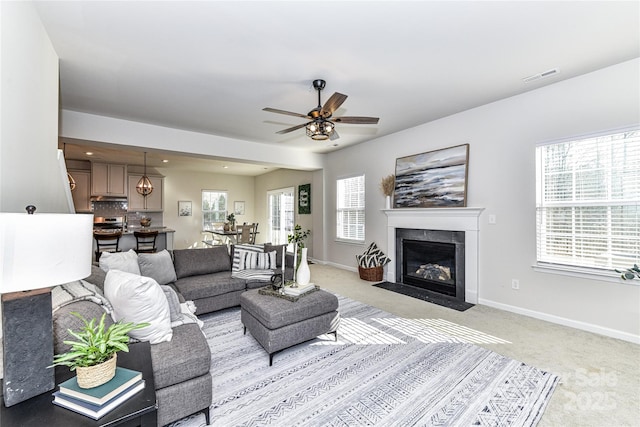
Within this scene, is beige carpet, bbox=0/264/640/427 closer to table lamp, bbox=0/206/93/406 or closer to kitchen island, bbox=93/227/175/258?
table lamp, bbox=0/206/93/406

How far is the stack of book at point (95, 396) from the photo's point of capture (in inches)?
42.4

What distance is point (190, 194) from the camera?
9.04 metres

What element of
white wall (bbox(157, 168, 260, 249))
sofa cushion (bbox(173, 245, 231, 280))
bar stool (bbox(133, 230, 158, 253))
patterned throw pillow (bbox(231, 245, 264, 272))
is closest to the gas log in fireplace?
patterned throw pillow (bbox(231, 245, 264, 272))

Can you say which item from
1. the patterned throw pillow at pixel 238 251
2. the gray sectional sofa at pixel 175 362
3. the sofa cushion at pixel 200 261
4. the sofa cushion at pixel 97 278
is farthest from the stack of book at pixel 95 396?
the patterned throw pillow at pixel 238 251

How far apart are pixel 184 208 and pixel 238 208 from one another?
5.88ft

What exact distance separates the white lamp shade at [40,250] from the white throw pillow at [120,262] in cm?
219

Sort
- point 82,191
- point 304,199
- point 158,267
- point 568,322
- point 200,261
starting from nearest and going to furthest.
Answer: point 568,322 < point 158,267 < point 200,261 < point 82,191 < point 304,199

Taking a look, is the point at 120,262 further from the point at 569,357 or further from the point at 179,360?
the point at 569,357

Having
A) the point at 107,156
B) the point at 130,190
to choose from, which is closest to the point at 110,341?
the point at 107,156

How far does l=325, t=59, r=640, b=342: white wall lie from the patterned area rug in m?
1.10

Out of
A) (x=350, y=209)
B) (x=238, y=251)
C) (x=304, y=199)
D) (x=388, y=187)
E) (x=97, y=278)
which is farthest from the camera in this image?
(x=304, y=199)

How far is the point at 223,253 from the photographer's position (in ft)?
13.9

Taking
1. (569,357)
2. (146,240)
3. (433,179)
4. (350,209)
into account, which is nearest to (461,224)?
(433,179)

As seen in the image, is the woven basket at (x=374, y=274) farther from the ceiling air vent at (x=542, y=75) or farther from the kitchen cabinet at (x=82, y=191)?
the kitchen cabinet at (x=82, y=191)
